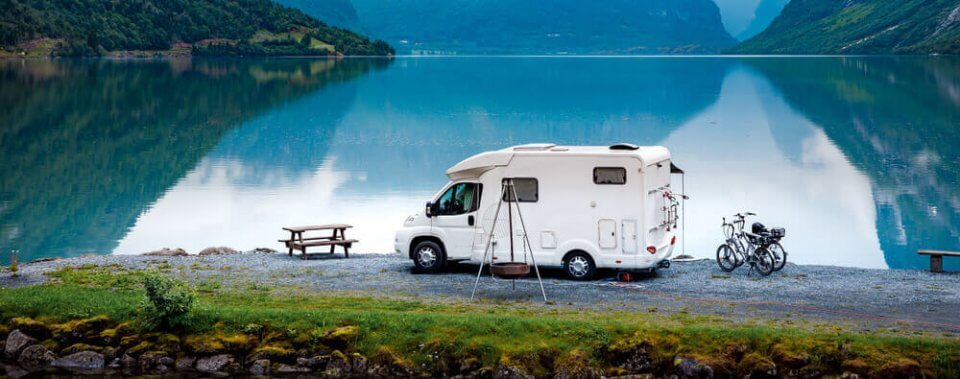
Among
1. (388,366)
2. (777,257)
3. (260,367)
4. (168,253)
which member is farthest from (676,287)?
(168,253)

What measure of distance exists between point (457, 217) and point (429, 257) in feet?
3.77

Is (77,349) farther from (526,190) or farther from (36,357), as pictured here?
(526,190)

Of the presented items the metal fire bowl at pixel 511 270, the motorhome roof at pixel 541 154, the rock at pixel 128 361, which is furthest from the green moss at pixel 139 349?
the motorhome roof at pixel 541 154

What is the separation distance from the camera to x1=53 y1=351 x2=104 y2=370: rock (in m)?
19.1

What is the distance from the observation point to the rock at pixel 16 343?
64.0ft

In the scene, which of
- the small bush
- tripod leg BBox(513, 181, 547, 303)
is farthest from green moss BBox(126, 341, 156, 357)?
tripod leg BBox(513, 181, 547, 303)

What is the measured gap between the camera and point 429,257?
25.8 metres

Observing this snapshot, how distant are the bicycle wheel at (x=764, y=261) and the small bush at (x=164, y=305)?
12359 millimetres

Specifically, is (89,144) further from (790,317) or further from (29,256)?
(790,317)

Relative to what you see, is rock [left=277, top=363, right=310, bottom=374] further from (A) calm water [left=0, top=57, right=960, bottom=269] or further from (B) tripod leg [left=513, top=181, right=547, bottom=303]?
(A) calm water [left=0, top=57, right=960, bottom=269]

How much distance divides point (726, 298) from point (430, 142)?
57.8 m

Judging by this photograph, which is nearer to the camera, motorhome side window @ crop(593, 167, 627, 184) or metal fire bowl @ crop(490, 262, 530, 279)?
metal fire bowl @ crop(490, 262, 530, 279)

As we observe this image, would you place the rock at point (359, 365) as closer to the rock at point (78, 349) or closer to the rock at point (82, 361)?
the rock at point (82, 361)

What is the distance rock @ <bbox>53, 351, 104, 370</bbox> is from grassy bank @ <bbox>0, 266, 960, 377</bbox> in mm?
674
